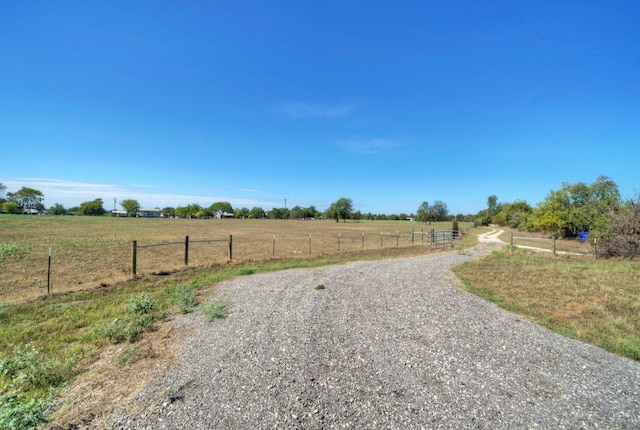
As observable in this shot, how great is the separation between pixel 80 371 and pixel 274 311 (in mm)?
4099

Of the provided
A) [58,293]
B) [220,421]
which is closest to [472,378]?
[220,421]

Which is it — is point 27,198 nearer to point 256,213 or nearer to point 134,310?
point 256,213

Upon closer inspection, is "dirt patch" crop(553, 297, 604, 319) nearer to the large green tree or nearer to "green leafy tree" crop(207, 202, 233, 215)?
the large green tree

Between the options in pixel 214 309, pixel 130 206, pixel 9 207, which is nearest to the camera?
pixel 214 309

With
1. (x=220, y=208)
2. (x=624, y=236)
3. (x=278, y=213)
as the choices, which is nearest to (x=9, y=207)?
(x=220, y=208)

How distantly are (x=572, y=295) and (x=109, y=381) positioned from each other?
13887 millimetres

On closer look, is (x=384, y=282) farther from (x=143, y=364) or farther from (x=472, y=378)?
(x=143, y=364)

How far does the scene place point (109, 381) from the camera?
4.61 metres

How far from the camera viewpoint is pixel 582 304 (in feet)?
29.9

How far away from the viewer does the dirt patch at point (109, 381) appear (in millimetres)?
3689

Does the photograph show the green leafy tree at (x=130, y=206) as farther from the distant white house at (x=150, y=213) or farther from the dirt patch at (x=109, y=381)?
the dirt patch at (x=109, y=381)

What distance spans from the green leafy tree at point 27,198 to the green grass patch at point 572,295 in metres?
186

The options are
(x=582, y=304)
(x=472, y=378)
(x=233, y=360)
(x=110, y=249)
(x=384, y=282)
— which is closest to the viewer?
(x=472, y=378)

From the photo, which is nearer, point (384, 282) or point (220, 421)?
point (220, 421)
